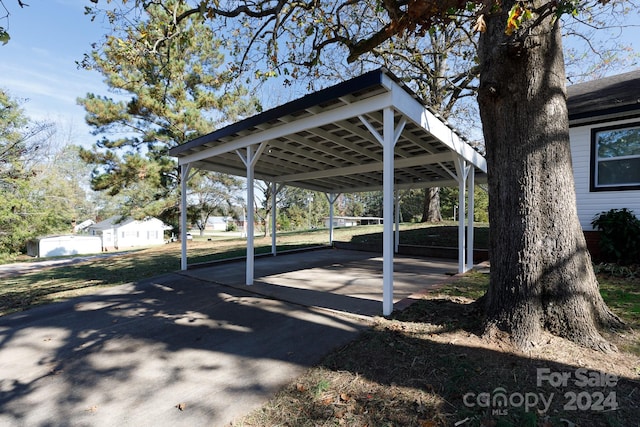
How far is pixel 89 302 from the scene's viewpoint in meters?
5.09

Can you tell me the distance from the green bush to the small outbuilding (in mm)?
34187

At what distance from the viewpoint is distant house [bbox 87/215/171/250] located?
3281 centimetres

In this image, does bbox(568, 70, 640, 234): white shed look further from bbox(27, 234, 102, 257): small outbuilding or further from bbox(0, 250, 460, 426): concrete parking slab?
bbox(27, 234, 102, 257): small outbuilding

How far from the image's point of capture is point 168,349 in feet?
10.8

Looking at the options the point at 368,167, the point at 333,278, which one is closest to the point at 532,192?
the point at 333,278

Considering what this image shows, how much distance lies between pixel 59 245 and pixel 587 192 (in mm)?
36162

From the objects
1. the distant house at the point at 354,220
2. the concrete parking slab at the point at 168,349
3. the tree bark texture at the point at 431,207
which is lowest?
the concrete parking slab at the point at 168,349

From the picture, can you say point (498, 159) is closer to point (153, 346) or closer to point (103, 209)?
point (153, 346)

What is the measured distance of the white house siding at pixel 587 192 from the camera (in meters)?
6.73

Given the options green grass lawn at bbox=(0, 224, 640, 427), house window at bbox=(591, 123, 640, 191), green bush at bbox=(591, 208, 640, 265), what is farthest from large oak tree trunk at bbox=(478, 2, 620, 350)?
house window at bbox=(591, 123, 640, 191)

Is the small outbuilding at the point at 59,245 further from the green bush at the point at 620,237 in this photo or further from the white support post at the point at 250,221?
the green bush at the point at 620,237

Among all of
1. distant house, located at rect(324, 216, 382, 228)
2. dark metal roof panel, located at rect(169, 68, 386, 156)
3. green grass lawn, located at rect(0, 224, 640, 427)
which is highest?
dark metal roof panel, located at rect(169, 68, 386, 156)

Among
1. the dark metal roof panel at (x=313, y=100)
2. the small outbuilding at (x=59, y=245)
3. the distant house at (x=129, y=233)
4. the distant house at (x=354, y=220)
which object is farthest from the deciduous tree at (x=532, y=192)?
the distant house at (x=129, y=233)

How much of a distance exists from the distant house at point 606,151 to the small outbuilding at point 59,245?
34065 mm
